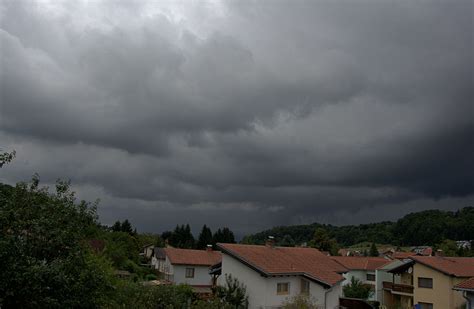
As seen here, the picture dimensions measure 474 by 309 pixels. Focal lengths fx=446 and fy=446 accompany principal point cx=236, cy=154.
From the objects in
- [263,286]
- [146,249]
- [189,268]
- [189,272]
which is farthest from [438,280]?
[146,249]

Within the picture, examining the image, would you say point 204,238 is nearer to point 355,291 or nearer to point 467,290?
point 355,291

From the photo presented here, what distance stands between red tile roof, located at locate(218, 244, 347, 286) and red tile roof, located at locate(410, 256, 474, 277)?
32.7ft

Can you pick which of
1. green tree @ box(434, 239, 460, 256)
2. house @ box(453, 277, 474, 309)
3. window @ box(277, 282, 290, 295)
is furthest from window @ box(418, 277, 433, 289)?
green tree @ box(434, 239, 460, 256)

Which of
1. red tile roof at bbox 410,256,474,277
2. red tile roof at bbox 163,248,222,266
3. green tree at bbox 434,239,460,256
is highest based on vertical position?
green tree at bbox 434,239,460,256

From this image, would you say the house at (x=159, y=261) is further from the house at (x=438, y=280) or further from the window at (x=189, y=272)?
the house at (x=438, y=280)

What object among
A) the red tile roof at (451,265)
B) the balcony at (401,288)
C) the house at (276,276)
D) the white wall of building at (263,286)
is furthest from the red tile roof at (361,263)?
the white wall of building at (263,286)

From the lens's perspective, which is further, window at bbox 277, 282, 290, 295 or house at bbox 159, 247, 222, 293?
house at bbox 159, 247, 222, 293

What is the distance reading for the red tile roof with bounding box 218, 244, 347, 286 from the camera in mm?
37219

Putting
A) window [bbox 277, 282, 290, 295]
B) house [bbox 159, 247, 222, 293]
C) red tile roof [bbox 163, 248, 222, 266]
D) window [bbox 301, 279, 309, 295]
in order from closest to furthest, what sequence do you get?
window [bbox 277, 282, 290, 295]
window [bbox 301, 279, 309, 295]
house [bbox 159, 247, 222, 293]
red tile roof [bbox 163, 248, 222, 266]

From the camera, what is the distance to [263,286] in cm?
3678

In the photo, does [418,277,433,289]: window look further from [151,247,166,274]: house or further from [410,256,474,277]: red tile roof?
[151,247,166,274]: house

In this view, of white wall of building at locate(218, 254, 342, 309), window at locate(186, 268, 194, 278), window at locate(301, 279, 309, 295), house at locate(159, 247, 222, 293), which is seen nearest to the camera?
white wall of building at locate(218, 254, 342, 309)

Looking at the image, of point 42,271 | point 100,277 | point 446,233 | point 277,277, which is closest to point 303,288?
point 277,277

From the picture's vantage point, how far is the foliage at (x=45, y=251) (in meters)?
13.1
